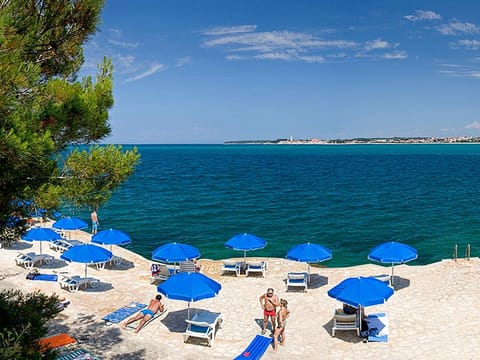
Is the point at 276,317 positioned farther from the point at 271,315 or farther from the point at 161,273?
the point at 161,273

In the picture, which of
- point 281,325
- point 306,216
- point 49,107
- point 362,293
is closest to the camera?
point 49,107

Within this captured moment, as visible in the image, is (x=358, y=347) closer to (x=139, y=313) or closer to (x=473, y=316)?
(x=473, y=316)

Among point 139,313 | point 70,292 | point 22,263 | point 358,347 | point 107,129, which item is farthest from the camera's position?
point 22,263

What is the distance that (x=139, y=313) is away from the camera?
1245 cm

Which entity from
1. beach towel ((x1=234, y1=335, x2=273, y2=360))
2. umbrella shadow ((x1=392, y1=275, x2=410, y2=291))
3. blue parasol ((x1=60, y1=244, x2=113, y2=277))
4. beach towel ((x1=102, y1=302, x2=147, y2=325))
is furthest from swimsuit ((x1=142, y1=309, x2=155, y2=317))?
umbrella shadow ((x1=392, y1=275, x2=410, y2=291))

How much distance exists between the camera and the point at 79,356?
31.9 ft

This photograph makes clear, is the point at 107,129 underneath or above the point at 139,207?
above

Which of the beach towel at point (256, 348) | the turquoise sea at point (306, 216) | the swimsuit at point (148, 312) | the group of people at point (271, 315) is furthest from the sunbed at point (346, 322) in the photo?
the turquoise sea at point (306, 216)

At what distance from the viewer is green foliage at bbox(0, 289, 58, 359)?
509 centimetres

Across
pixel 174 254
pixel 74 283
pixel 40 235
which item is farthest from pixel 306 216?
pixel 74 283

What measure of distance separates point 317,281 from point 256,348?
23.3ft

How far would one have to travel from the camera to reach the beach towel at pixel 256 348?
10288mm

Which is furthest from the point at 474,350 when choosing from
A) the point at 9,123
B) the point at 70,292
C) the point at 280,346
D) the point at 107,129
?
the point at 70,292

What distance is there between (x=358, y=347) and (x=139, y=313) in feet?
21.0
